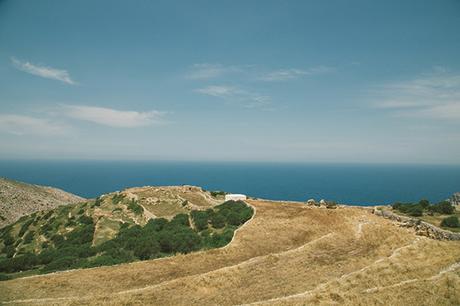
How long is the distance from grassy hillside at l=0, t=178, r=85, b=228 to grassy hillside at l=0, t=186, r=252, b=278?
94.0 ft

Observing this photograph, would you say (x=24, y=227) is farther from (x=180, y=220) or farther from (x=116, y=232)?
(x=180, y=220)

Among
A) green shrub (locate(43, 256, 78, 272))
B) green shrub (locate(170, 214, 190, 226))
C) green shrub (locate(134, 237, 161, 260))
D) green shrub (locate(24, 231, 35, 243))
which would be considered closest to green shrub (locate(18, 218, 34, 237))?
green shrub (locate(24, 231, 35, 243))

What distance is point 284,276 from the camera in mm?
23594

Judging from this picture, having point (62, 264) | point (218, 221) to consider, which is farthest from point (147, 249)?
point (218, 221)

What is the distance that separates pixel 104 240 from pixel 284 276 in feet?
84.3

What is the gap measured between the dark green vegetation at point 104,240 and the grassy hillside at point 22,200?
33013 mm

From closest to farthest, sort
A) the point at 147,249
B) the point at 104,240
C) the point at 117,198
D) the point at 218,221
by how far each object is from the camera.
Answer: the point at 147,249, the point at 218,221, the point at 104,240, the point at 117,198

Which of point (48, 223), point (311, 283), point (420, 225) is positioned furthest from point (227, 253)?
point (48, 223)

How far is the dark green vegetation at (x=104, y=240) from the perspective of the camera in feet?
104

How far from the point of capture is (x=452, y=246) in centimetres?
2658

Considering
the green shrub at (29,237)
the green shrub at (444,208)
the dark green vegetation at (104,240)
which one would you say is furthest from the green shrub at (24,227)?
the green shrub at (444,208)

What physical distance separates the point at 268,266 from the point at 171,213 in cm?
2414

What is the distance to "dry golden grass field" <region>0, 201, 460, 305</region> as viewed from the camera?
19.3 meters

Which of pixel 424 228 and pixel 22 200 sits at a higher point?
pixel 424 228
